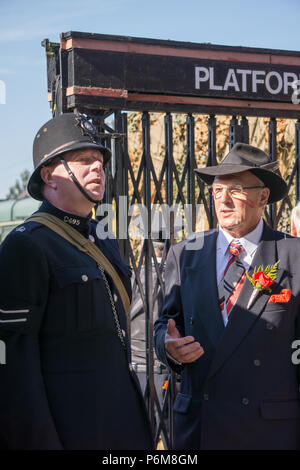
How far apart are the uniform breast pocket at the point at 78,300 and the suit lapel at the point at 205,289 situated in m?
0.75

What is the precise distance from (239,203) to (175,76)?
5.91ft

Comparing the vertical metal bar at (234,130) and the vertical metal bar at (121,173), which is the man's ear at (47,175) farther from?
the vertical metal bar at (234,130)

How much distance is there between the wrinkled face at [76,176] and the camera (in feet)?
8.77

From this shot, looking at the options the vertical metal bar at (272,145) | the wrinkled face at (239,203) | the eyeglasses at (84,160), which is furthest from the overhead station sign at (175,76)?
the eyeglasses at (84,160)

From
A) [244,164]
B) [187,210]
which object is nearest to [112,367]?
[244,164]

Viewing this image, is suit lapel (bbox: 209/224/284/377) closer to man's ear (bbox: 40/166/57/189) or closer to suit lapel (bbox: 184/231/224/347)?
suit lapel (bbox: 184/231/224/347)

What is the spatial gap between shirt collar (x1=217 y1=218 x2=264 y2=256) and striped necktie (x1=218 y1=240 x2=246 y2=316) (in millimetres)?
27

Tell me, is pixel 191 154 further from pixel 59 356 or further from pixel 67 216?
pixel 59 356

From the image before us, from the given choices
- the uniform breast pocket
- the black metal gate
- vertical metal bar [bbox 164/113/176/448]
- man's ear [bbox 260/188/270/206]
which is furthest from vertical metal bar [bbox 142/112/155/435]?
the uniform breast pocket

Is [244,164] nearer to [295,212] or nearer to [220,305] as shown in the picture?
[220,305]

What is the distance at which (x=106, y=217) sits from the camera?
4.65m

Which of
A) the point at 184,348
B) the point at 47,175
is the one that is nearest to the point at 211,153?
the point at 184,348
